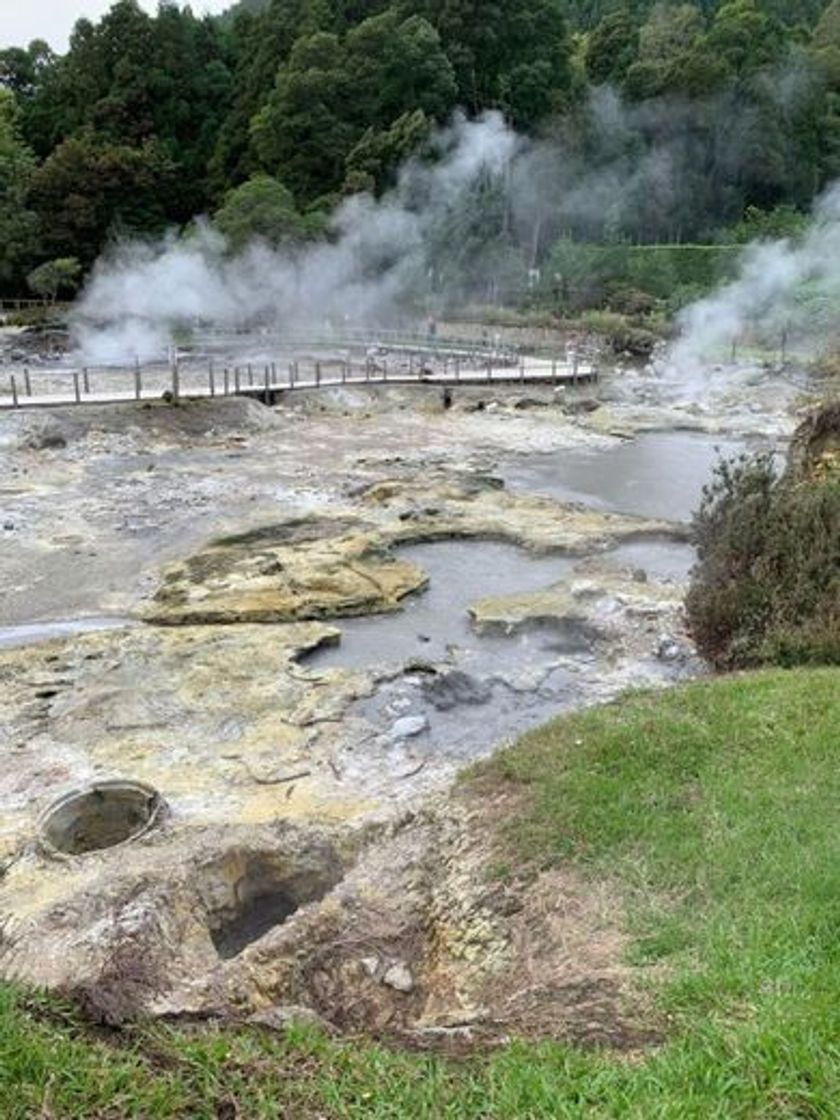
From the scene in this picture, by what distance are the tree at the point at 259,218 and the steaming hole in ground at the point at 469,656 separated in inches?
1100

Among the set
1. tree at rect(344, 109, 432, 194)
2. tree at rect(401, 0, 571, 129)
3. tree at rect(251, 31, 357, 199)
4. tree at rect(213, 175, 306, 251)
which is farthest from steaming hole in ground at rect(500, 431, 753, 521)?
tree at rect(401, 0, 571, 129)

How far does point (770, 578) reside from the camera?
911 cm

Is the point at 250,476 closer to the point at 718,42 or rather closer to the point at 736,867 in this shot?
the point at 736,867

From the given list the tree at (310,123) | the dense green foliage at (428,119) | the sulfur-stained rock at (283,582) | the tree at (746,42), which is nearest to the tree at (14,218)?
the dense green foliage at (428,119)

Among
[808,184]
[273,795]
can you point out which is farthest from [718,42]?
[273,795]

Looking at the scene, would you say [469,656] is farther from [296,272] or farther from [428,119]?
[428,119]

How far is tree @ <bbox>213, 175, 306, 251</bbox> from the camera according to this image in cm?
3950

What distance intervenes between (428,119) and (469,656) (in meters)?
42.0

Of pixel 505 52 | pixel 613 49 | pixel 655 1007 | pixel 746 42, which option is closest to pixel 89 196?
pixel 505 52

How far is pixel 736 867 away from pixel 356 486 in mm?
14533

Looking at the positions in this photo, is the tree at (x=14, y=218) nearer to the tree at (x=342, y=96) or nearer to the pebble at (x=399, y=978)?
the tree at (x=342, y=96)

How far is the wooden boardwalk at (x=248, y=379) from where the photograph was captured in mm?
24828

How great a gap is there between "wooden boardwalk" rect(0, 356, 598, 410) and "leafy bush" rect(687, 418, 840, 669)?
57.1ft

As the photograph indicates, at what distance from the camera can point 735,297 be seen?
130 ft
